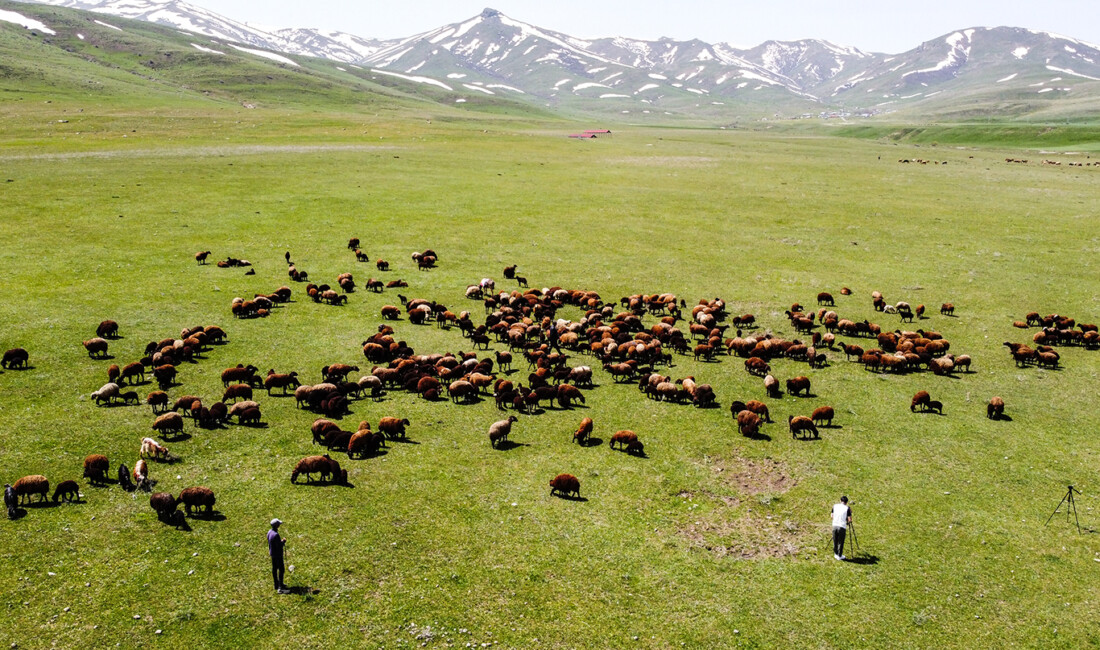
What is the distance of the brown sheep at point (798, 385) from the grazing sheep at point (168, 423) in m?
23.8

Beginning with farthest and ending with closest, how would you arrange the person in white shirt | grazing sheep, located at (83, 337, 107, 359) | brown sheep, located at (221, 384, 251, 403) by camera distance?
grazing sheep, located at (83, 337, 107, 359), brown sheep, located at (221, 384, 251, 403), the person in white shirt

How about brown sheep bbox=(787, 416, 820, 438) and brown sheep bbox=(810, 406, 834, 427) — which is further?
brown sheep bbox=(810, 406, 834, 427)

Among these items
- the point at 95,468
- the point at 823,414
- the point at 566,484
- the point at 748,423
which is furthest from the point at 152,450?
the point at 823,414

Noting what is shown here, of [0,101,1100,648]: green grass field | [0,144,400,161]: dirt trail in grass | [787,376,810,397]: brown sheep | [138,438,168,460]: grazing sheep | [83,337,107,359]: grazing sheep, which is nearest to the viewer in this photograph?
[0,101,1100,648]: green grass field

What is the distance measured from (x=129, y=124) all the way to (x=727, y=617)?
126 meters

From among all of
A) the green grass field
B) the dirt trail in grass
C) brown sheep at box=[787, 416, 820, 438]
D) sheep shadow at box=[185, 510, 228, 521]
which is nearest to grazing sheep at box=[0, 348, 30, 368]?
the green grass field

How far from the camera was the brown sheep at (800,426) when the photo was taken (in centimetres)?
2302

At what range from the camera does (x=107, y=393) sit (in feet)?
77.8

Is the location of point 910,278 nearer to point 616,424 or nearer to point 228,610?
point 616,424

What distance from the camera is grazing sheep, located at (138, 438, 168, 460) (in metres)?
19.7

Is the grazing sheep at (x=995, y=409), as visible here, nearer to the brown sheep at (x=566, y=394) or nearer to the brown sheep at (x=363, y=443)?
the brown sheep at (x=566, y=394)

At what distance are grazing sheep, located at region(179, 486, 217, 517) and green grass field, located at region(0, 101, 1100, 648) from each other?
0.82m

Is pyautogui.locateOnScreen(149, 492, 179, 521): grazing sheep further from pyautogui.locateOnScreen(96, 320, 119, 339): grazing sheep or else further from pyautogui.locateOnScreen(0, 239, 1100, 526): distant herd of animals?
pyautogui.locateOnScreen(96, 320, 119, 339): grazing sheep

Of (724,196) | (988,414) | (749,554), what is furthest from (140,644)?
(724,196)
